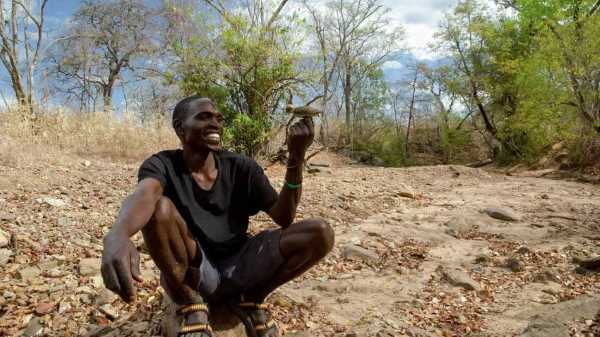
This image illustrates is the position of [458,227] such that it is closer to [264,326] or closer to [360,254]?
[360,254]

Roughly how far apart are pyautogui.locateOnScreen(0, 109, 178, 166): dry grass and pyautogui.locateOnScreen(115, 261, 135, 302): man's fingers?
6.84 metres

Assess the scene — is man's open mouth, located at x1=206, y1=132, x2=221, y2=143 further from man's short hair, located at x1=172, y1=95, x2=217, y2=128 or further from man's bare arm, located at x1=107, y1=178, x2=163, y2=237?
man's bare arm, located at x1=107, y1=178, x2=163, y2=237

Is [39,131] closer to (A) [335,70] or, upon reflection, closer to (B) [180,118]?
(B) [180,118]

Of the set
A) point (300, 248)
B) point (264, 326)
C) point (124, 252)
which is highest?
point (124, 252)

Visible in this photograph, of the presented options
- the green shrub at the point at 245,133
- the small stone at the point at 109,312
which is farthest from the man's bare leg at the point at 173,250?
the green shrub at the point at 245,133

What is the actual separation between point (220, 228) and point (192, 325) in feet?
1.48

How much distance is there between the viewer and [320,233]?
6.14 ft

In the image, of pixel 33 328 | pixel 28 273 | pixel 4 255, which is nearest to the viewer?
pixel 33 328

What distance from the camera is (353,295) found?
9.45 ft

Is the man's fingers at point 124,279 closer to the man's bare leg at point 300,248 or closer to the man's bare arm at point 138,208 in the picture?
the man's bare arm at point 138,208

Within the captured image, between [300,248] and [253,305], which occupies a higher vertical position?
[300,248]

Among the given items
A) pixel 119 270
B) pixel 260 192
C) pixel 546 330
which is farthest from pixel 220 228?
pixel 546 330

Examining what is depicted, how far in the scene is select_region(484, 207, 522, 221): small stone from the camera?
18.0ft

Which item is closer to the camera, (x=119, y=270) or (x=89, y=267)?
(x=119, y=270)
